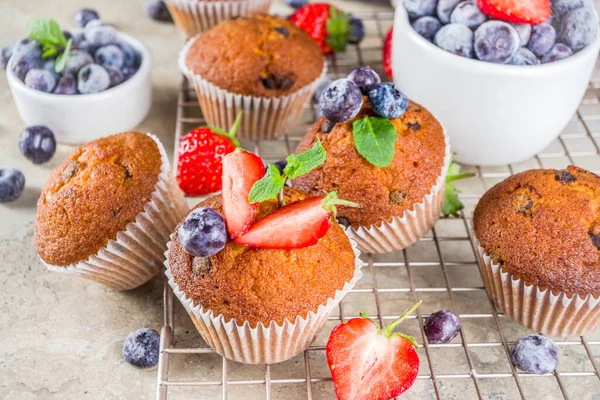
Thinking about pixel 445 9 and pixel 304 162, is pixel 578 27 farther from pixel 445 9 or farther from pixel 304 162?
pixel 304 162

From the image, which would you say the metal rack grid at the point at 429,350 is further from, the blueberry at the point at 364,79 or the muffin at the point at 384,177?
the blueberry at the point at 364,79

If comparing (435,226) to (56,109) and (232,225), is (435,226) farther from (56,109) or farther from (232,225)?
(56,109)

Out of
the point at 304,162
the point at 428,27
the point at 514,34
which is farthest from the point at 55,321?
the point at 514,34

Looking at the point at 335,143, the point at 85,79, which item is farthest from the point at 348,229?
the point at 85,79

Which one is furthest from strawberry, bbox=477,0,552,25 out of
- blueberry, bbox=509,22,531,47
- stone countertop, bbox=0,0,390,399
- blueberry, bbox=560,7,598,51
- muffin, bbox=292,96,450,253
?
stone countertop, bbox=0,0,390,399

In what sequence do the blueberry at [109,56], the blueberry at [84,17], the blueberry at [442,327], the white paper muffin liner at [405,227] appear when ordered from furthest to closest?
1. the blueberry at [84,17]
2. the blueberry at [109,56]
3. the white paper muffin liner at [405,227]
4. the blueberry at [442,327]

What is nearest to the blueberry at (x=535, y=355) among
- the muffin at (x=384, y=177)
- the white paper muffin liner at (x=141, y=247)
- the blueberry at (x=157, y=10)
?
the muffin at (x=384, y=177)

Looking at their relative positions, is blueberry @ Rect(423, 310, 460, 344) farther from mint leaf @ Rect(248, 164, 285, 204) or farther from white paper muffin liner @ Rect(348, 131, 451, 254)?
mint leaf @ Rect(248, 164, 285, 204)
